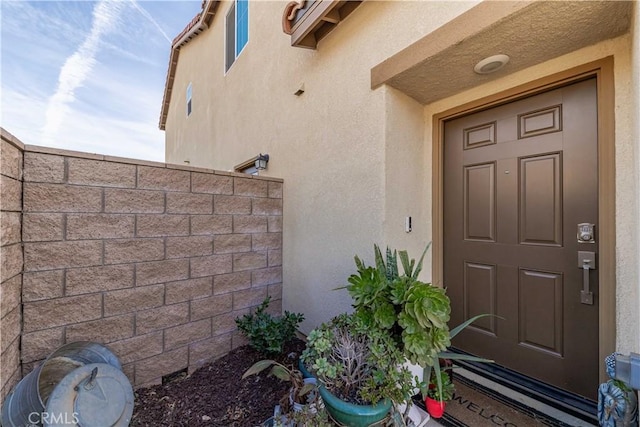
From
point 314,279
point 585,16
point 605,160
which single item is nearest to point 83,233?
point 314,279

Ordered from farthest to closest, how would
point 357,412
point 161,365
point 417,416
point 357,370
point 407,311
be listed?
point 161,365 → point 417,416 → point 357,370 → point 407,311 → point 357,412

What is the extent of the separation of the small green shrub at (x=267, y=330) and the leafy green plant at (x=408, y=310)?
1.19 meters

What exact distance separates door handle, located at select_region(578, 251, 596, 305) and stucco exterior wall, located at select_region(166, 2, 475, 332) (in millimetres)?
1136

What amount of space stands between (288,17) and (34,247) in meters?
3.09

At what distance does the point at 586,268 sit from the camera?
1.87 meters

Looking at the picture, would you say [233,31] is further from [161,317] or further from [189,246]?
[161,317]

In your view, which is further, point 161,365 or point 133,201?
point 161,365

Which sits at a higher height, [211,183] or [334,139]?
[334,139]

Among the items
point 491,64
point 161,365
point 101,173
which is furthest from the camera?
point 161,365

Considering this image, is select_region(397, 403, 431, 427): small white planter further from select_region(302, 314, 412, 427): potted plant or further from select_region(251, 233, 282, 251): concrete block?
select_region(251, 233, 282, 251): concrete block

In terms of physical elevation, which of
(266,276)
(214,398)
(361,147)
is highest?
(361,147)

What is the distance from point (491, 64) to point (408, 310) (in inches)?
75.6

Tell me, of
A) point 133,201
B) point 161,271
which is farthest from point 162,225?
point 161,271

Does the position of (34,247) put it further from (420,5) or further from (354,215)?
(420,5)
